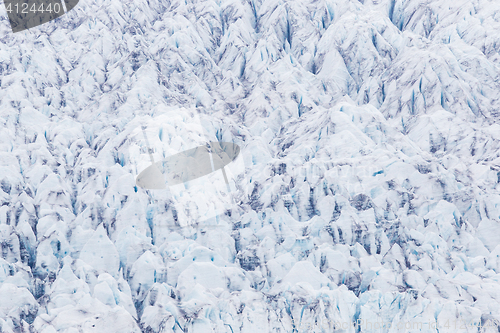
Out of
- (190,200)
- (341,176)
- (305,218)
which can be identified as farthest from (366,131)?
(190,200)

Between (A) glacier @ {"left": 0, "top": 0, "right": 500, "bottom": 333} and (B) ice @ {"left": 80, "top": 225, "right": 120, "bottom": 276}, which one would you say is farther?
(B) ice @ {"left": 80, "top": 225, "right": 120, "bottom": 276}

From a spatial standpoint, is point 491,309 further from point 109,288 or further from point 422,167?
point 109,288

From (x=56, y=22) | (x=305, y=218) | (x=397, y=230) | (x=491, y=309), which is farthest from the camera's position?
(x=56, y=22)

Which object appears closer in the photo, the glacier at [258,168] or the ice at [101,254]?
the glacier at [258,168]

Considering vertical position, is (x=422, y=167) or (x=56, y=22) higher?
(x=56, y=22)

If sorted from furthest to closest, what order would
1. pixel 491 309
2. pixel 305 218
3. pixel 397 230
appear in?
pixel 305 218 → pixel 397 230 → pixel 491 309

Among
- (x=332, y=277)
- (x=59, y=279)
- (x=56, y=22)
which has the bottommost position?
(x=332, y=277)

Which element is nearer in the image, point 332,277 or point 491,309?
point 491,309

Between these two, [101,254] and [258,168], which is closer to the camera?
[101,254]
